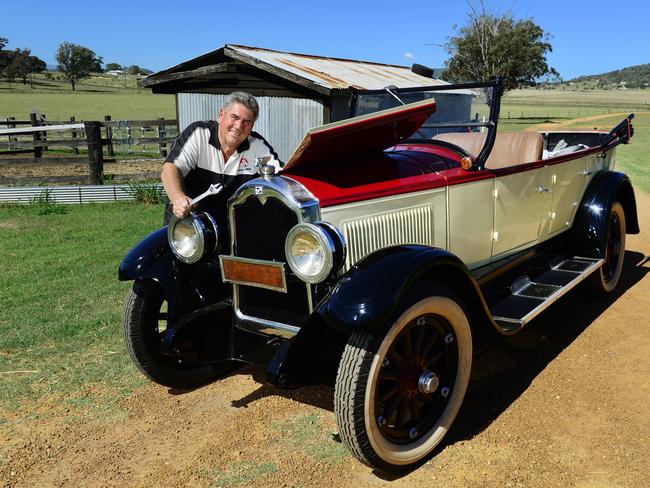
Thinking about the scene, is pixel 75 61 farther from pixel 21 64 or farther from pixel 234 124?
pixel 234 124

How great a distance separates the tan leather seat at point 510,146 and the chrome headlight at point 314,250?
6.29ft

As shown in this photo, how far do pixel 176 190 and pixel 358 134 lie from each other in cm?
112

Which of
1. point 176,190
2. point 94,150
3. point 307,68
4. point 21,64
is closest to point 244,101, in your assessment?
point 176,190

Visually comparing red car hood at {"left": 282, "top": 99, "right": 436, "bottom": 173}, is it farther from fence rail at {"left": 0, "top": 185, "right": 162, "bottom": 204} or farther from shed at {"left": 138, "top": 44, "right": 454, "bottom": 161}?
fence rail at {"left": 0, "top": 185, "right": 162, "bottom": 204}

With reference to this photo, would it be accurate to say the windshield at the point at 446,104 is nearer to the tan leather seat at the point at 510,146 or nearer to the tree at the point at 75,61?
the tan leather seat at the point at 510,146

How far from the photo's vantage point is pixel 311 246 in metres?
2.74

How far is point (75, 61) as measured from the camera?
83.2 metres

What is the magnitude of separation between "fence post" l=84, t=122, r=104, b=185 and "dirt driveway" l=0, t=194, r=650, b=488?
8.77 metres

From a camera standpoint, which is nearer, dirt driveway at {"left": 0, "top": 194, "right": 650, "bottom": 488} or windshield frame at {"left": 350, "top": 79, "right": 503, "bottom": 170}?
dirt driveway at {"left": 0, "top": 194, "right": 650, "bottom": 488}

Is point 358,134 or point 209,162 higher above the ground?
point 358,134

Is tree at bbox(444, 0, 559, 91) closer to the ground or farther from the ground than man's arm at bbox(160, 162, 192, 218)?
farther from the ground

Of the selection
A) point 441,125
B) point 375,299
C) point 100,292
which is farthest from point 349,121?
point 100,292

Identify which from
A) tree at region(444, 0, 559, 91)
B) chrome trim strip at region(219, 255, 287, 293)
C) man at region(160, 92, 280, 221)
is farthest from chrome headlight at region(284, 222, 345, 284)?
tree at region(444, 0, 559, 91)

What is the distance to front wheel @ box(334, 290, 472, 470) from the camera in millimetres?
2514
